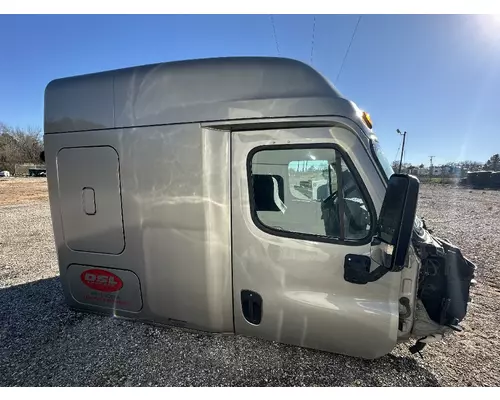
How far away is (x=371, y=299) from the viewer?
2016 millimetres

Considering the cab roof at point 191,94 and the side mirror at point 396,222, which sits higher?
the cab roof at point 191,94

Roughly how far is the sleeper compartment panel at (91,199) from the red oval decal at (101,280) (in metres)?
0.22

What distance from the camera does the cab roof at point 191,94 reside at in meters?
2.00

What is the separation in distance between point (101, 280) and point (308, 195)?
2060mm

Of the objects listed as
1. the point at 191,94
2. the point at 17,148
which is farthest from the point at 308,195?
the point at 17,148

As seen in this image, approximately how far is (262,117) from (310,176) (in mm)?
592

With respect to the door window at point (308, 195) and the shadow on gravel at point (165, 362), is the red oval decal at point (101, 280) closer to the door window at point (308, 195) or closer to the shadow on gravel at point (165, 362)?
the shadow on gravel at point (165, 362)

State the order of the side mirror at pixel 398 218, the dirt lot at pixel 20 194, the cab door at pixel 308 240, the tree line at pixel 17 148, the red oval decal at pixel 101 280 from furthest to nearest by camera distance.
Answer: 1. the tree line at pixel 17 148
2. the dirt lot at pixel 20 194
3. the red oval decal at pixel 101 280
4. the cab door at pixel 308 240
5. the side mirror at pixel 398 218

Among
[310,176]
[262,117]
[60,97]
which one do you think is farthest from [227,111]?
[60,97]

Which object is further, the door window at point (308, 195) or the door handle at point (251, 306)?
the door handle at point (251, 306)

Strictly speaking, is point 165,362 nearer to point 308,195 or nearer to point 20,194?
point 308,195

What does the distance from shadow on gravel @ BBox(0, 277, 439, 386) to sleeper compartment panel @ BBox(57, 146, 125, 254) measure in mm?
976

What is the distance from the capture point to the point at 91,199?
8.17ft

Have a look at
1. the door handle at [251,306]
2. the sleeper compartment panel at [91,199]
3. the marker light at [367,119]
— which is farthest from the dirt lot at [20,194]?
the marker light at [367,119]
